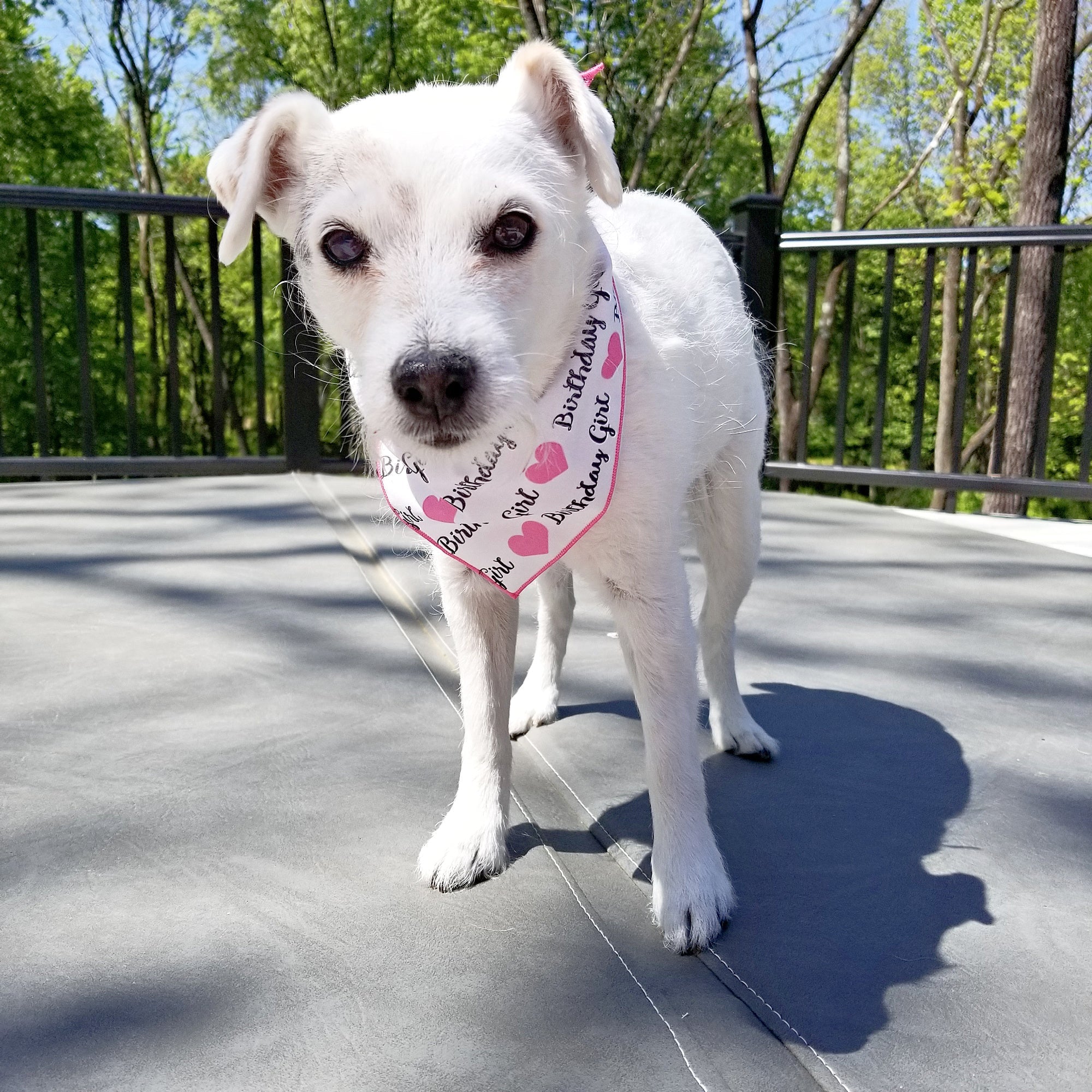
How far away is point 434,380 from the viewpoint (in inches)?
54.0

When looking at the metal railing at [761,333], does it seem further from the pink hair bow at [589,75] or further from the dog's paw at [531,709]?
the pink hair bow at [589,75]

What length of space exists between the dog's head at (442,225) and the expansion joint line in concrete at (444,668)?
882 mm

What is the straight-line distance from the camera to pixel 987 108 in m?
17.0

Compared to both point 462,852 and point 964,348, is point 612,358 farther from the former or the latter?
point 964,348

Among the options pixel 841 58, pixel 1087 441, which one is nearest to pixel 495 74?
pixel 841 58

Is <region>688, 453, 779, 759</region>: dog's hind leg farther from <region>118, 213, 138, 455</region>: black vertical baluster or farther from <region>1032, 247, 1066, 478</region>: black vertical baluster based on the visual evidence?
<region>118, 213, 138, 455</region>: black vertical baluster

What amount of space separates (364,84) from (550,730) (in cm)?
2366

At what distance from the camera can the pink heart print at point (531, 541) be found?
1.73 metres

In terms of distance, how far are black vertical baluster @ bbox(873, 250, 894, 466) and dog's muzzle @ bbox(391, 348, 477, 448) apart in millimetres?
5242

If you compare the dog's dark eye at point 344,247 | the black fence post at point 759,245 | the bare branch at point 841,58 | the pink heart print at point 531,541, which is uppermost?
the bare branch at point 841,58

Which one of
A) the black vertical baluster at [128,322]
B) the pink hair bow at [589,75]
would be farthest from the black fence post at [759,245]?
the pink hair bow at [589,75]

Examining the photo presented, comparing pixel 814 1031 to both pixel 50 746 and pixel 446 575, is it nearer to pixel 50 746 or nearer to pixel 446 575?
pixel 446 575

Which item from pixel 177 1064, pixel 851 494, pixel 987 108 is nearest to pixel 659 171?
pixel 987 108

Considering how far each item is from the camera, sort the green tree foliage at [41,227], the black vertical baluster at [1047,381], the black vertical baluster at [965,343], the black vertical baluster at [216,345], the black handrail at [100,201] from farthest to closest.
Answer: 1. the green tree foliage at [41,227]
2. the black vertical baluster at [216,345]
3. the black vertical baluster at [1047,381]
4. the black vertical baluster at [965,343]
5. the black handrail at [100,201]
